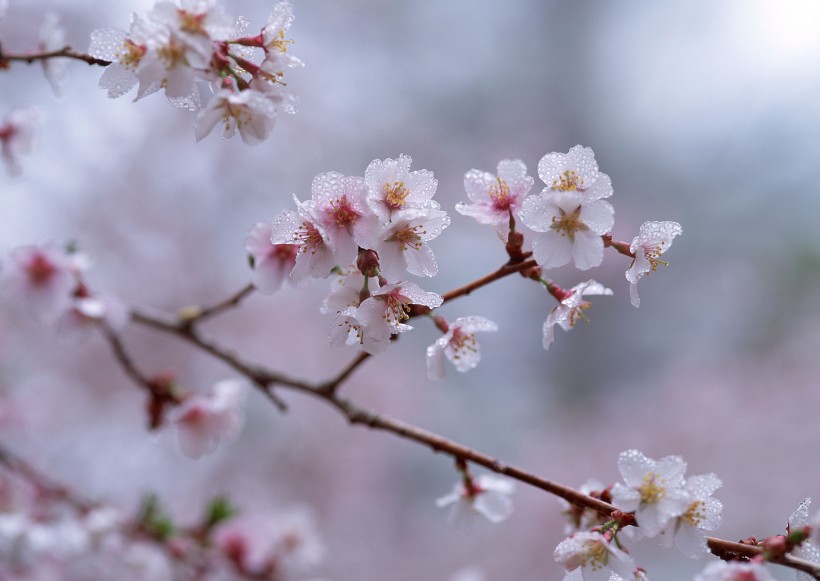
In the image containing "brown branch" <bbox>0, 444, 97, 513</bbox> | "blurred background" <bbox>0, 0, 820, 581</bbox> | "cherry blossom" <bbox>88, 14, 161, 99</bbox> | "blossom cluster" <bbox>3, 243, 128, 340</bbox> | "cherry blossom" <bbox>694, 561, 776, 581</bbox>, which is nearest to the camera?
"cherry blossom" <bbox>694, 561, 776, 581</bbox>

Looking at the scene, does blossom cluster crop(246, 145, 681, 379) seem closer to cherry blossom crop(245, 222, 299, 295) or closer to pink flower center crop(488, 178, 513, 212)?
pink flower center crop(488, 178, 513, 212)

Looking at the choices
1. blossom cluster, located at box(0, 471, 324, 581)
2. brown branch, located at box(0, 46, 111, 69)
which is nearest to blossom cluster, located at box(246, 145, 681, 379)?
brown branch, located at box(0, 46, 111, 69)

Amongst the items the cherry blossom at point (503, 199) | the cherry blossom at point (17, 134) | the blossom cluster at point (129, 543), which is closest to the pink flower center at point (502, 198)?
the cherry blossom at point (503, 199)

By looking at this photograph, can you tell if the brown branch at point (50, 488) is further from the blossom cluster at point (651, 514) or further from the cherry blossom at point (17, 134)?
the blossom cluster at point (651, 514)

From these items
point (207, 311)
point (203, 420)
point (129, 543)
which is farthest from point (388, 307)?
point (129, 543)

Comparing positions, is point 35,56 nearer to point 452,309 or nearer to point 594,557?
point 594,557

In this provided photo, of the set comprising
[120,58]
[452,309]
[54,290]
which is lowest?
[120,58]

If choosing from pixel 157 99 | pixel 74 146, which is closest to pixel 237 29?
pixel 74 146
